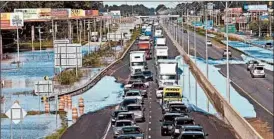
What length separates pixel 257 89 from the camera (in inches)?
2060

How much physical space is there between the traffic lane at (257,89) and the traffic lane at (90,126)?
8.54 meters

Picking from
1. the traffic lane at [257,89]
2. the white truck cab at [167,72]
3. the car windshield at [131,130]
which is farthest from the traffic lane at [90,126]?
the white truck cab at [167,72]

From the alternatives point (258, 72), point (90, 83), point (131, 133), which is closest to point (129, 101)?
point (131, 133)

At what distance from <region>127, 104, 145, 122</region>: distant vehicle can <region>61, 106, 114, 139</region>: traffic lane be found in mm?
1557

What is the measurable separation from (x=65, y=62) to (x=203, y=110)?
37.8 ft

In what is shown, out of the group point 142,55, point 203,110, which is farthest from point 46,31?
point 203,110

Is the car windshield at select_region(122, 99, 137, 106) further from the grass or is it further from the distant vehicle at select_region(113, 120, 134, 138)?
the grass

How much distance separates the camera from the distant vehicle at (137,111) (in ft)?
118

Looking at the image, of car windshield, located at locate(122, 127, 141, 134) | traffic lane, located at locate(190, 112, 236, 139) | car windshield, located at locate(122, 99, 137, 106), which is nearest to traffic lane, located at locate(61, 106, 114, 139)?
car windshield, located at locate(122, 99, 137, 106)

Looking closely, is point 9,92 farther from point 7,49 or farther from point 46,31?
point 46,31

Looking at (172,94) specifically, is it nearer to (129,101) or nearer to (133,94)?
(133,94)

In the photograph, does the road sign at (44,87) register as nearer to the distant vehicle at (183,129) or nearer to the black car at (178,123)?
the black car at (178,123)

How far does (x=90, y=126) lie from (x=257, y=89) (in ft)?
67.2

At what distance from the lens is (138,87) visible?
1988 inches
